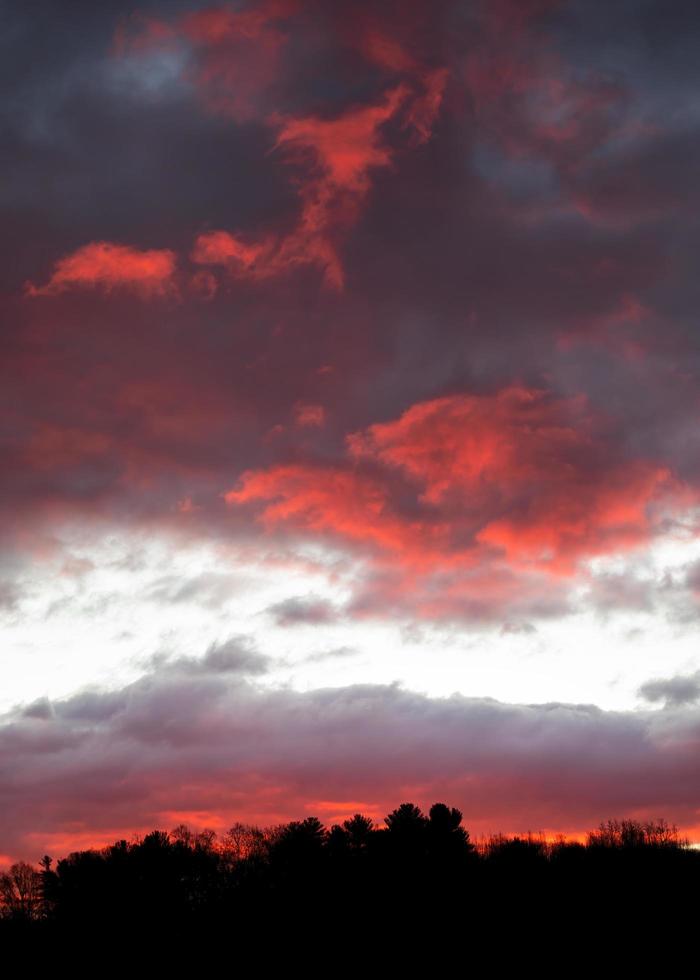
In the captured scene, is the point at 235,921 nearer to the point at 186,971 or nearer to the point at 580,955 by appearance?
the point at 186,971

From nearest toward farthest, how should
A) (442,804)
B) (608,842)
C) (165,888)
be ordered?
(442,804) < (165,888) < (608,842)

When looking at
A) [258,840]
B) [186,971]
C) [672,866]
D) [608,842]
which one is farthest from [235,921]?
[608,842]

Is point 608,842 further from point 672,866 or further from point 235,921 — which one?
point 235,921

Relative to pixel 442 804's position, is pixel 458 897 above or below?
below

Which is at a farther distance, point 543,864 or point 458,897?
point 543,864

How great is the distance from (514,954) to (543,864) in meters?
21.6

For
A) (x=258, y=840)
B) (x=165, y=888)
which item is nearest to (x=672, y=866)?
(x=165, y=888)

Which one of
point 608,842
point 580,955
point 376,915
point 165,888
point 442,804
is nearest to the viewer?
point 580,955

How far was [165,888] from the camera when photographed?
306 ft

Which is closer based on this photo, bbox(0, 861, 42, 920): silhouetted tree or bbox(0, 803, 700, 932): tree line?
bbox(0, 803, 700, 932): tree line

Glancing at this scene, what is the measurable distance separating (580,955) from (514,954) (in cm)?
505

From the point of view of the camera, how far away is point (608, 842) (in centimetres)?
14662

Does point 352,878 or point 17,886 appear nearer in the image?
point 352,878

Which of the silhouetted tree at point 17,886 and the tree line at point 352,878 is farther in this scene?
the silhouetted tree at point 17,886
